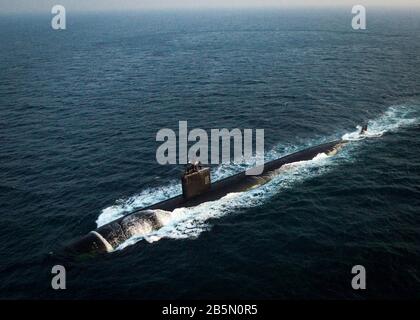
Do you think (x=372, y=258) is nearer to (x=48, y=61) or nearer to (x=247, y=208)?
(x=247, y=208)

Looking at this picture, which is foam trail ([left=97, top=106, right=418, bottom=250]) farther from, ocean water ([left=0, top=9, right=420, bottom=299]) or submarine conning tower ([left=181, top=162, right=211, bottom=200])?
submarine conning tower ([left=181, top=162, right=211, bottom=200])

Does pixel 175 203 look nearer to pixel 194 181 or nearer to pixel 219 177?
pixel 194 181

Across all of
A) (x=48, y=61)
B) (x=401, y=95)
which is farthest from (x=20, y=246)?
(x=48, y=61)

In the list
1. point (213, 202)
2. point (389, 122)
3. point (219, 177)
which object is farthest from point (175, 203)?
point (389, 122)

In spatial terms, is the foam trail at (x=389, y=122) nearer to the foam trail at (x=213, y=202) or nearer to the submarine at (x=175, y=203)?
the foam trail at (x=213, y=202)

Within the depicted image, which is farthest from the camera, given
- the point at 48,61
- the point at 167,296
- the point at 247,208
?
the point at 48,61

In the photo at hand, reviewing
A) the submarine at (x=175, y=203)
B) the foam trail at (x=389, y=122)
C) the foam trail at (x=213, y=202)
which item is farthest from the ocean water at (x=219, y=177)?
the submarine at (x=175, y=203)

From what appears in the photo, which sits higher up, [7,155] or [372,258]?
[7,155]
